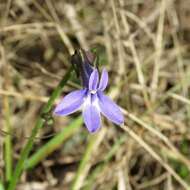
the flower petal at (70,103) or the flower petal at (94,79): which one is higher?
the flower petal at (94,79)

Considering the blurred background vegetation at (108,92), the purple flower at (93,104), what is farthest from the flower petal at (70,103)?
the blurred background vegetation at (108,92)

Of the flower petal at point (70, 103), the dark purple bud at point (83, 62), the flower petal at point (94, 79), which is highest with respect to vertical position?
the dark purple bud at point (83, 62)

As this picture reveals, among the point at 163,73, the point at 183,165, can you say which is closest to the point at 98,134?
the point at 183,165

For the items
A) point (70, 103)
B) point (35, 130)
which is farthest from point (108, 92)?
point (70, 103)

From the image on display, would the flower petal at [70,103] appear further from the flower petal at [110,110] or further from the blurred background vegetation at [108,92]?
the blurred background vegetation at [108,92]

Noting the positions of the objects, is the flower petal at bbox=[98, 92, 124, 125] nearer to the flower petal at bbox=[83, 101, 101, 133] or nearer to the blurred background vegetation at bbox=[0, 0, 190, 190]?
the flower petal at bbox=[83, 101, 101, 133]

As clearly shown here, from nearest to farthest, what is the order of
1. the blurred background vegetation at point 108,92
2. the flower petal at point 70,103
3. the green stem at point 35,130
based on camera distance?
the flower petal at point 70,103 → the green stem at point 35,130 → the blurred background vegetation at point 108,92
